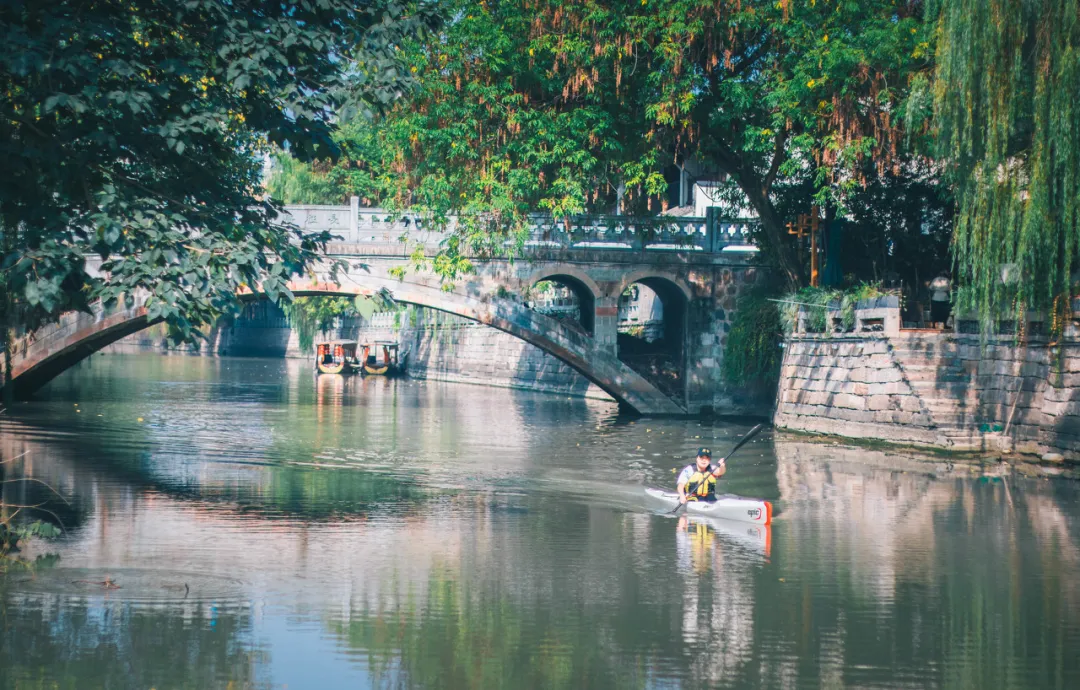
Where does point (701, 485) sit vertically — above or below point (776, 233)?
below

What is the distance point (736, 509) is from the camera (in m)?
15.8

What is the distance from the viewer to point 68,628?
31.1 feet

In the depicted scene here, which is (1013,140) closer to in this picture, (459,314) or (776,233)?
(776,233)

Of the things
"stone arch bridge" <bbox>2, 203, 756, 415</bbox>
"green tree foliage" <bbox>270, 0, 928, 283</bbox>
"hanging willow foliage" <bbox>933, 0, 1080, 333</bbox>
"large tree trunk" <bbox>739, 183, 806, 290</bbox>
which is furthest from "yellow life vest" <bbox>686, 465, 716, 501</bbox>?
"stone arch bridge" <bbox>2, 203, 756, 415</bbox>

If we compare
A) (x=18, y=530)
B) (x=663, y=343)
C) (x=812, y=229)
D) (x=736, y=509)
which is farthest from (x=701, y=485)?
(x=663, y=343)

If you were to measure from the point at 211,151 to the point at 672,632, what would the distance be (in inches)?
249

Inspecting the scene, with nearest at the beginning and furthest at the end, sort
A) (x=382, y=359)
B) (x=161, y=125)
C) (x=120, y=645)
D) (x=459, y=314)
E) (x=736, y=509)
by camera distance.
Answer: (x=120, y=645) → (x=161, y=125) → (x=736, y=509) → (x=459, y=314) → (x=382, y=359)

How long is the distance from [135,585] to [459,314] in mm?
20386

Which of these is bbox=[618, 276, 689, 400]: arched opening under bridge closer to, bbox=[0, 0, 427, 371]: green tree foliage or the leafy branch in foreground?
the leafy branch in foreground

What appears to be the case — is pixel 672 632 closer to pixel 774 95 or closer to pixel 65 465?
pixel 65 465

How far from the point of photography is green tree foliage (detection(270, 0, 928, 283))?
24.2 m

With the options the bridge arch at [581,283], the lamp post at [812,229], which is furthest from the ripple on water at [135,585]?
the bridge arch at [581,283]

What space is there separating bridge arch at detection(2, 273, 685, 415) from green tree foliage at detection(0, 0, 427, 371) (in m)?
18.0

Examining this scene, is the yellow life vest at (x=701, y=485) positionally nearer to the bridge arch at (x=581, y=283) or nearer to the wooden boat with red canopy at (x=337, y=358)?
the bridge arch at (x=581, y=283)
